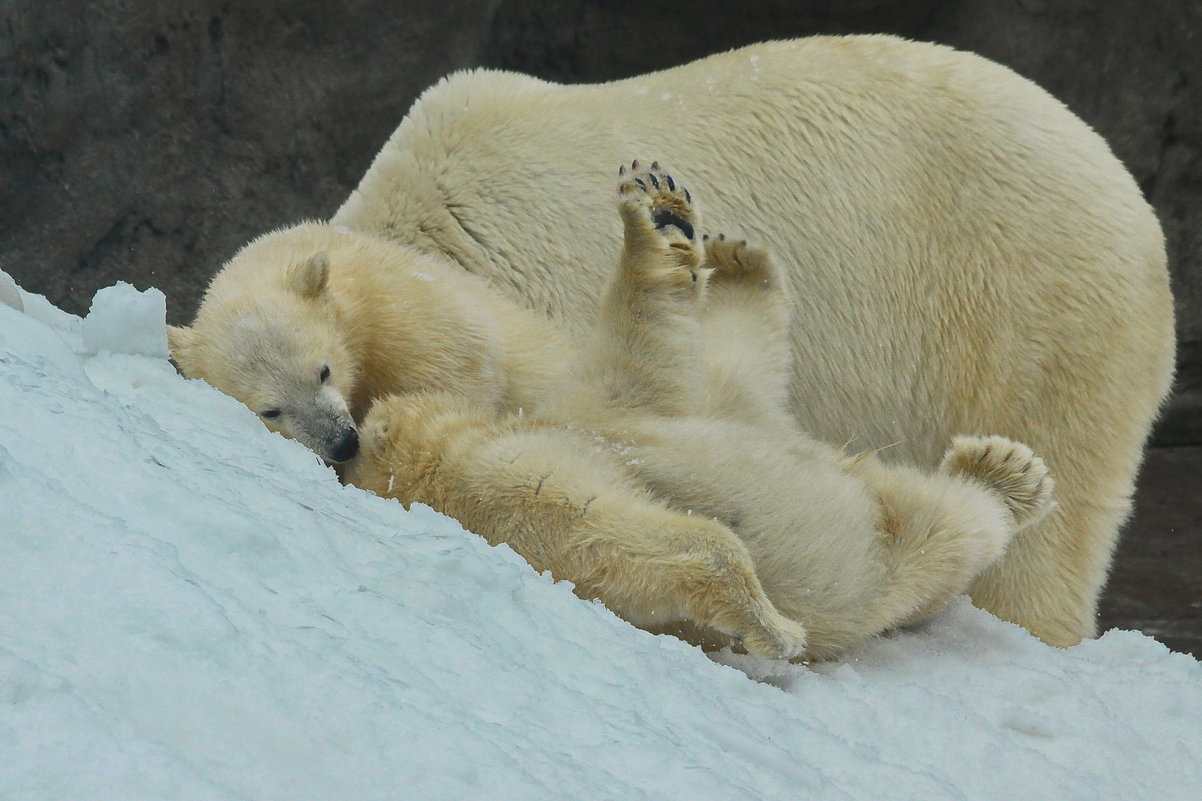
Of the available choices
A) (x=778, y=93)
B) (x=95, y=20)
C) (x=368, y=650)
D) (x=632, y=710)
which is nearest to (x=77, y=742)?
(x=368, y=650)

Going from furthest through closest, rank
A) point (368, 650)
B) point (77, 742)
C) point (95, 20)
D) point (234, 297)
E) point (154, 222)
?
1. point (154, 222)
2. point (95, 20)
3. point (234, 297)
4. point (368, 650)
5. point (77, 742)

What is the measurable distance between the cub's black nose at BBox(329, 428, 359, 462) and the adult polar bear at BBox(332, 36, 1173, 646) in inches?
23.5

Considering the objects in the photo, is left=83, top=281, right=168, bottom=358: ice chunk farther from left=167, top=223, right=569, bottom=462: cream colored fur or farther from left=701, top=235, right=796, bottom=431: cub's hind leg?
left=701, top=235, right=796, bottom=431: cub's hind leg

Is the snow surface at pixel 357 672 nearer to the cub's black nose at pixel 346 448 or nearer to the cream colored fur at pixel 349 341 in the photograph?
the cub's black nose at pixel 346 448

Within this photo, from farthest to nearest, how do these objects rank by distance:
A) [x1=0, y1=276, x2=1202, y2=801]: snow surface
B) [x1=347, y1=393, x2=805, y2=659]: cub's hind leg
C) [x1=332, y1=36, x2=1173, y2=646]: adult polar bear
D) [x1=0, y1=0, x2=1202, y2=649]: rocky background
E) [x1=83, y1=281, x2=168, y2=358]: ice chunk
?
1. [x1=0, y1=0, x2=1202, y2=649]: rocky background
2. [x1=332, y1=36, x2=1173, y2=646]: adult polar bear
3. [x1=83, y1=281, x2=168, y2=358]: ice chunk
4. [x1=347, y1=393, x2=805, y2=659]: cub's hind leg
5. [x1=0, y1=276, x2=1202, y2=801]: snow surface

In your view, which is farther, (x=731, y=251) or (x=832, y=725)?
(x=731, y=251)

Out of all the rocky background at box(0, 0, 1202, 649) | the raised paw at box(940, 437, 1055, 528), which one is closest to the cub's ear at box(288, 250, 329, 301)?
the raised paw at box(940, 437, 1055, 528)

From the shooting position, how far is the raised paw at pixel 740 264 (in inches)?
97.8

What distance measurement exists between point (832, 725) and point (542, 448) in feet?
2.02

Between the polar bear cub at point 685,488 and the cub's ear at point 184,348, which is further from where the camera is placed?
the cub's ear at point 184,348

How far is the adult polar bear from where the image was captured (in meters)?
2.71

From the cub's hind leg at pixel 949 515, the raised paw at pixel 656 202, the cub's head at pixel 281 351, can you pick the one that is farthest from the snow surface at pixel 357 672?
the raised paw at pixel 656 202

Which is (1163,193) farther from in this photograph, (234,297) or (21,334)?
(21,334)

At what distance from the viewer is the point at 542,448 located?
2057 millimetres
